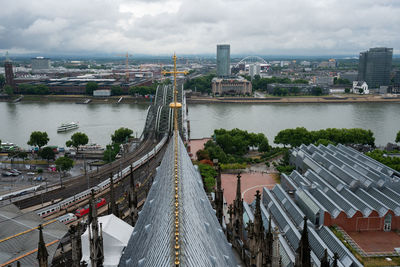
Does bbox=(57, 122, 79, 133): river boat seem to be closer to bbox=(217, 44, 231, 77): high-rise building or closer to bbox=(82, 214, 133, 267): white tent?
bbox=(82, 214, 133, 267): white tent

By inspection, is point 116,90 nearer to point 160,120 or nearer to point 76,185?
point 160,120

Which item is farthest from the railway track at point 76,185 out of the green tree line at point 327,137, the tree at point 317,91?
the tree at point 317,91

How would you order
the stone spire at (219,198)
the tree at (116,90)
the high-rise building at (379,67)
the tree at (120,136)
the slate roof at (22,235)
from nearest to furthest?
the slate roof at (22,235)
the stone spire at (219,198)
the tree at (120,136)
the tree at (116,90)
the high-rise building at (379,67)

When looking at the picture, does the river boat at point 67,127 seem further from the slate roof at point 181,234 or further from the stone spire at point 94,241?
the stone spire at point 94,241

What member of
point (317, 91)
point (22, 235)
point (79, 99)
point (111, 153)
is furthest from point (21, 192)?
point (317, 91)

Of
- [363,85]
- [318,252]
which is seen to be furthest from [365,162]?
[363,85]

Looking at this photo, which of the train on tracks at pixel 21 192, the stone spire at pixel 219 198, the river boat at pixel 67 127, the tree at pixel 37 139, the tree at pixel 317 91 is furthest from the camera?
the tree at pixel 317 91

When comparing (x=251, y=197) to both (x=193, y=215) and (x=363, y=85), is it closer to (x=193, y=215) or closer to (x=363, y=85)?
(x=193, y=215)

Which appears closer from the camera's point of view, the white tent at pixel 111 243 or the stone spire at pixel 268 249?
the stone spire at pixel 268 249

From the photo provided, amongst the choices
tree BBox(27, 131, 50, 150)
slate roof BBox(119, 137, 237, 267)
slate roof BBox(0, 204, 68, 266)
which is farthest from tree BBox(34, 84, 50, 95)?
slate roof BBox(119, 137, 237, 267)
